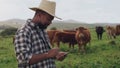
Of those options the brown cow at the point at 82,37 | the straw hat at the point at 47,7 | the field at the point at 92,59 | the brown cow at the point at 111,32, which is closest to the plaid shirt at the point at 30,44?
the straw hat at the point at 47,7

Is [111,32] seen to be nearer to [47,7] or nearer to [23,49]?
[47,7]

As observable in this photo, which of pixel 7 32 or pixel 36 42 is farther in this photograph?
A: pixel 7 32

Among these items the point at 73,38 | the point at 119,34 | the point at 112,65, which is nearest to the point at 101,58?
the point at 112,65

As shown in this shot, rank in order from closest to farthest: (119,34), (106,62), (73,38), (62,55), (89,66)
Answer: (62,55)
(89,66)
(106,62)
(73,38)
(119,34)

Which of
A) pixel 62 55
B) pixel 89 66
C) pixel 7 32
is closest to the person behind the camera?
pixel 62 55

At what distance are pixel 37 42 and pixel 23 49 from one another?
0.41 m

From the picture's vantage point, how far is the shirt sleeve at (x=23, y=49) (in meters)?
5.39

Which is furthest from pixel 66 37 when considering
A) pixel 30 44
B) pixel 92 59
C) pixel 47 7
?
pixel 30 44

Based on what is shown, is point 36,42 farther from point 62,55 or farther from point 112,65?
point 112,65

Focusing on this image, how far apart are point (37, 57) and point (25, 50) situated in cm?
22

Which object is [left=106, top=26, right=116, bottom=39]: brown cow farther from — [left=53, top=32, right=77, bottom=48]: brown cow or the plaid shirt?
the plaid shirt

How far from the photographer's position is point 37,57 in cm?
546

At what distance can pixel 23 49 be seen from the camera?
5391 mm

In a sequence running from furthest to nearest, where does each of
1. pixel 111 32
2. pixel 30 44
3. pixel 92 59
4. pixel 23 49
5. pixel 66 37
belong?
pixel 111 32
pixel 66 37
pixel 92 59
pixel 30 44
pixel 23 49
